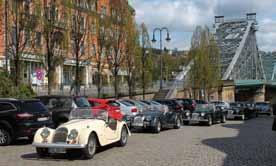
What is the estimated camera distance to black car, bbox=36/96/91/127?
19016mm

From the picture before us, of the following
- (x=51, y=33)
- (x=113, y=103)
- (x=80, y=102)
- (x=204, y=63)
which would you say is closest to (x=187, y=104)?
(x=51, y=33)

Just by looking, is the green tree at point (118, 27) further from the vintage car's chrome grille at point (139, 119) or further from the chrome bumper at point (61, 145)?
the chrome bumper at point (61, 145)

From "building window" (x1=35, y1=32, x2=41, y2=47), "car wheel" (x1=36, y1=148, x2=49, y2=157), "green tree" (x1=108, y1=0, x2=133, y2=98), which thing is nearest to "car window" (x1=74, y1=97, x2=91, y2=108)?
"car wheel" (x1=36, y1=148, x2=49, y2=157)

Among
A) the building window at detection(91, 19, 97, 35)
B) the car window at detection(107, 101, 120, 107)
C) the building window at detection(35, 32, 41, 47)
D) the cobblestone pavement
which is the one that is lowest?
the cobblestone pavement

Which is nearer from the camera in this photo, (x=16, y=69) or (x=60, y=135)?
(x=60, y=135)

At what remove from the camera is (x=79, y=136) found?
12555 mm

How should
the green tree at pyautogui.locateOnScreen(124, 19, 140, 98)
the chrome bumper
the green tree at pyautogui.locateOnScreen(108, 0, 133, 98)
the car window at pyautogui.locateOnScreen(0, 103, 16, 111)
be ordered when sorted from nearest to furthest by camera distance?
the chrome bumper, the car window at pyautogui.locateOnScreen(0, 103, 16, 111), the green tree at pyautogui.locateOnScreen(108, 0, 133, 98), the green tree at pyautogui.locateOnScreen(124, 19, 140, 98)

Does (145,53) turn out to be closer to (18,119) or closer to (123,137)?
(18,119)

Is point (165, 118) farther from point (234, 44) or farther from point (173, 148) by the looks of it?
point (234, 44)

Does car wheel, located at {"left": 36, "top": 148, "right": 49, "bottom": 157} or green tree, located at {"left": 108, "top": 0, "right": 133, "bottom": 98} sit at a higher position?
green tree, located at {"left": 108, "top": 0, "right": 133, "bottom": 98}

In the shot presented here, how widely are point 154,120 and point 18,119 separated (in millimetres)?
7494

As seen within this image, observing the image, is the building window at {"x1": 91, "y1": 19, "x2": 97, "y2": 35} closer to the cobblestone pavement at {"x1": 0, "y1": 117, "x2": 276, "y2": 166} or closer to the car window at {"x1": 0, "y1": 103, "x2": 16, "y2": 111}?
the cobblestone pavement at {"x1": 0, "y1": 117, "x2": 276, "y2": 166}

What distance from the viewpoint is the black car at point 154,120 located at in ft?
71.6

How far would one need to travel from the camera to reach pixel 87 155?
12.6m
